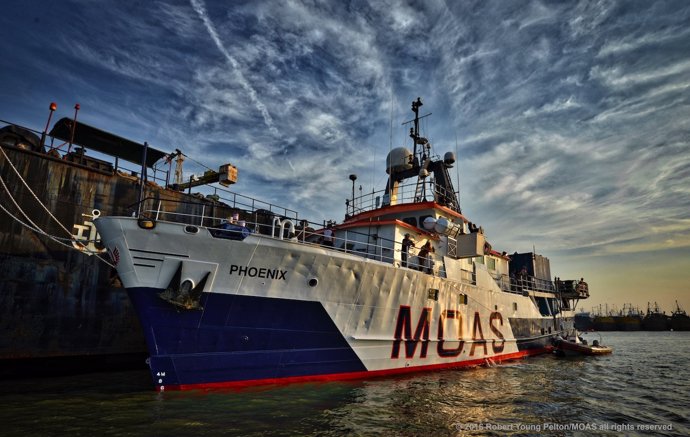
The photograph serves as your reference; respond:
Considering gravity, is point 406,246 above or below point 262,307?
above

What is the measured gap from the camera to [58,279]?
513 inches

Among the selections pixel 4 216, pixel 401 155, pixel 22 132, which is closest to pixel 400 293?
pixel 401 155

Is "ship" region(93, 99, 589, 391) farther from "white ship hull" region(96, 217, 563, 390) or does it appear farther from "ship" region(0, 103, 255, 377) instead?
"ship" region(0, 103, 255, 377)

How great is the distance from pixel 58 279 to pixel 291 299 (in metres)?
9.16

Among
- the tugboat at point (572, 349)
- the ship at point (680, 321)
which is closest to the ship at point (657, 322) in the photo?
the ship at point (680, 321)

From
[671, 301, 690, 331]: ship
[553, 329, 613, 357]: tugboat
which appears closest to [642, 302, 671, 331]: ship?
[671, 301, 690, 331]: ship

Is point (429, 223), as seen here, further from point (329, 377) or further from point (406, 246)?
point (329, 377)

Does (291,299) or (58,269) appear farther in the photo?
(58,269)

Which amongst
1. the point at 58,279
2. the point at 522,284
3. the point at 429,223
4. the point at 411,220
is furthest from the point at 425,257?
the point at 58,279

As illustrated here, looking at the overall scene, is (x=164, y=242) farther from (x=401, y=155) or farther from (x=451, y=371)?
(x=401, y=155)

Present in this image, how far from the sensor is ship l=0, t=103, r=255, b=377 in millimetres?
12172

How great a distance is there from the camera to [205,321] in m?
9.23

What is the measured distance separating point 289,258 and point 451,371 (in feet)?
27.9

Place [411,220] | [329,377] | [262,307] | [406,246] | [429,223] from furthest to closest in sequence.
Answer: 1. [411,220]
2. [429,223]
3. [406,246]
4. [329,377]
5. [262,307]
